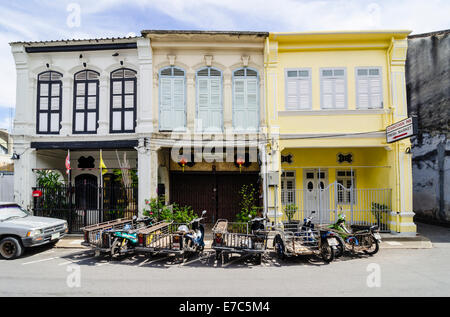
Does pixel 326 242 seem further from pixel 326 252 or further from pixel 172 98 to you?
pixel 172 98

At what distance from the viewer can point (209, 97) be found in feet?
37.4

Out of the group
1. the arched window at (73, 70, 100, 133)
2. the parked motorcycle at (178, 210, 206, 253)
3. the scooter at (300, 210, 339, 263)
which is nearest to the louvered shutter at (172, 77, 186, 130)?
the arched window at (73, 70, 100, 133)

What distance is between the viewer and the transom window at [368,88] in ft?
35.9

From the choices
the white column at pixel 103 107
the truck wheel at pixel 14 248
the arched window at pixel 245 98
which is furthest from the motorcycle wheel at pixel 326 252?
the white column at pixel 103 107

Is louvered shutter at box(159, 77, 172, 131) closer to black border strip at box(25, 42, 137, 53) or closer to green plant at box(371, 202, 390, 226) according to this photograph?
black border strip at box(25, 42, 137, 53)

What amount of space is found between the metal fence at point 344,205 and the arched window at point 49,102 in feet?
36.1

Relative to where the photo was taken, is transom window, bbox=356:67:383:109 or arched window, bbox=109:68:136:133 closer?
transom window, bbox=356:67:383:109

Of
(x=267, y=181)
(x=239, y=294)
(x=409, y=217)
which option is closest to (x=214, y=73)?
(x=267, y=181)

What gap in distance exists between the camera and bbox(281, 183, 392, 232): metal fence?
10.9m

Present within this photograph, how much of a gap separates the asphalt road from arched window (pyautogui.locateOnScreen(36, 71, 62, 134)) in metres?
5.92

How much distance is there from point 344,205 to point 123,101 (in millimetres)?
11303

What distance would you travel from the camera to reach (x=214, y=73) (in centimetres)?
1141

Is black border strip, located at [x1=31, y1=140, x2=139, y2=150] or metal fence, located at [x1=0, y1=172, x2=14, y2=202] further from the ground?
black border strip, located at [x1=31, y1=140, x2=139, y2=150]

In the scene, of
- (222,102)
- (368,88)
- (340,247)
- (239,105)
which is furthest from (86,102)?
(368,88)
